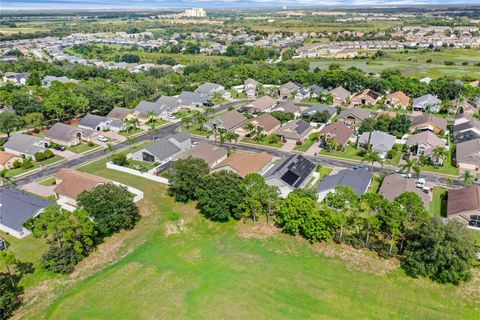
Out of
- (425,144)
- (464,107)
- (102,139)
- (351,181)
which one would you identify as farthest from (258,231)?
(464,107)

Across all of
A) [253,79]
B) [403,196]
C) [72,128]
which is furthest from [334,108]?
[72,128]

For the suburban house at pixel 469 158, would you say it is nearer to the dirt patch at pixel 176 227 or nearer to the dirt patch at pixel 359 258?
the dirt patch at pixel 359 258

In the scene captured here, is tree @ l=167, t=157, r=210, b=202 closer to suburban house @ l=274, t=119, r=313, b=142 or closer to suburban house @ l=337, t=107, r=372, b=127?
suburban house @ l=274, t=119, r=313, b=142

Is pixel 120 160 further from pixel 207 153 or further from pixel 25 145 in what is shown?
pixel 25 145

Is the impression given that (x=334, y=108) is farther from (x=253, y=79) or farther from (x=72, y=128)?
(x=72, y=128)

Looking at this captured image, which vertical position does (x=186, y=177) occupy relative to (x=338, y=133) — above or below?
above

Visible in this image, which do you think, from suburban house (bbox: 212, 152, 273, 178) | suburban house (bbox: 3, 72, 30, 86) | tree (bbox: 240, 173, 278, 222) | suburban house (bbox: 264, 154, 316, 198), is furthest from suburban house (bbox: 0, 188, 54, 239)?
suburban house (bbox: 3, 72, 30, 86)

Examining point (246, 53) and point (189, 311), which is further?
point (246, 53)

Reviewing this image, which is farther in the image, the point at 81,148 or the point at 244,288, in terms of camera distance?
the point at 81,148
